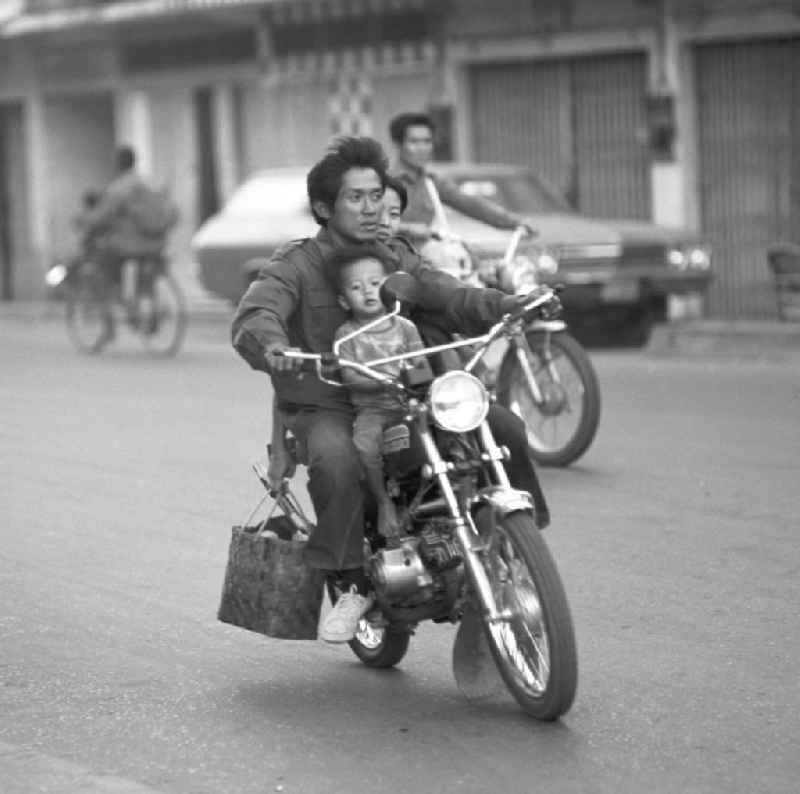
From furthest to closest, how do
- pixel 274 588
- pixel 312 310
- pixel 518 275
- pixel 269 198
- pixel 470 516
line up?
pixel 269 198, pixel 518 275, pixel 312 310, pixel 274 588, pixel 470 516

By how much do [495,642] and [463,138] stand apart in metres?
19.5

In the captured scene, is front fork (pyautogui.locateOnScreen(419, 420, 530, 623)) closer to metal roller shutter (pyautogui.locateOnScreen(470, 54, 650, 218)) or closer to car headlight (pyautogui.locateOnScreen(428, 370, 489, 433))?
car headlight (pyautogui.locateOnScreen(428, 370, 489, 433))

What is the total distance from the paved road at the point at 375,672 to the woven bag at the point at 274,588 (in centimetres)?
22

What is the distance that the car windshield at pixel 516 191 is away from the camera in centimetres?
1892

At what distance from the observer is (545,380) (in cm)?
1053

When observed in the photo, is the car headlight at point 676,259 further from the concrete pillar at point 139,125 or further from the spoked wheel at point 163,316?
the concrete pillar at point 139,125

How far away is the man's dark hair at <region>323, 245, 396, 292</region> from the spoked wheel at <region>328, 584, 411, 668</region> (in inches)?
35.8

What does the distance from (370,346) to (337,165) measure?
0.59 metres

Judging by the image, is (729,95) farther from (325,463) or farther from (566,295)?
(325,463)

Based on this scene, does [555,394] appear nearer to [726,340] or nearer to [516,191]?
[726,340]

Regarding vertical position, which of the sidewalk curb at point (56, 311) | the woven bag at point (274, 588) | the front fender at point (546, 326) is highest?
the front fender at point (546, 326)

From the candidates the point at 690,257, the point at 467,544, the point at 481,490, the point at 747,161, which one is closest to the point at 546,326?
the point at 481,490

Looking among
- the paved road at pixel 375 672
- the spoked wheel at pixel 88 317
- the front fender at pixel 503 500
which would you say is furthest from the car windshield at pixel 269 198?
the front fender at pixel 503 500

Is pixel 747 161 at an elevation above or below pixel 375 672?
above
